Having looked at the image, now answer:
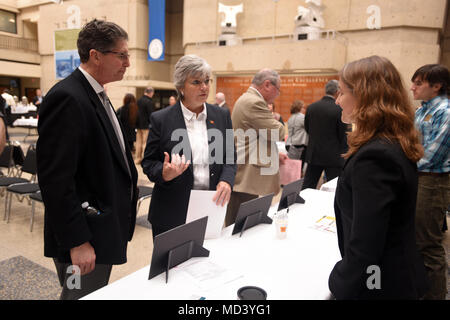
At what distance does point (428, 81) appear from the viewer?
2.24 metres

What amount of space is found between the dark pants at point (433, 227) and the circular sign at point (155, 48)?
36.0 ft

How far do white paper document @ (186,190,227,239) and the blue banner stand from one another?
10823 millimetres

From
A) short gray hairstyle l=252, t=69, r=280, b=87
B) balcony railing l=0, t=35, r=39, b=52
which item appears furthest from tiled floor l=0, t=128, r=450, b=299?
balcony railing l=0, t=35, r=39, b=52

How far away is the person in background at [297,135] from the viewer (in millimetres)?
5203

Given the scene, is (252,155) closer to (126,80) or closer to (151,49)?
(151,49)

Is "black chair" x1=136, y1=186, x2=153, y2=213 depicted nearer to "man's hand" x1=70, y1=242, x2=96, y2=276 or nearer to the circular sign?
"man's hand" x1=70, y1=242, x2=96, y2=276

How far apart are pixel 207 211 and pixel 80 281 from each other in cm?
63

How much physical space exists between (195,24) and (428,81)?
36.5ft

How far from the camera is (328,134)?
3.76m

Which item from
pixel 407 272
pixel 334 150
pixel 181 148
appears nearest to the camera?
pixel 407 272

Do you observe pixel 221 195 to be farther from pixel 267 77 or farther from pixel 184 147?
pixel 267 77

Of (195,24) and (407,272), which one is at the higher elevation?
(195,24)

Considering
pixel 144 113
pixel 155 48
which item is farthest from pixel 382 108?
pixel 155 48

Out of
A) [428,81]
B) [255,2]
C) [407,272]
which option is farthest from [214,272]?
[255,2]
